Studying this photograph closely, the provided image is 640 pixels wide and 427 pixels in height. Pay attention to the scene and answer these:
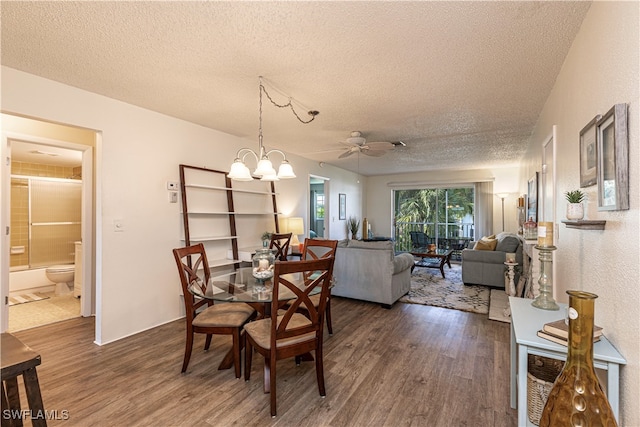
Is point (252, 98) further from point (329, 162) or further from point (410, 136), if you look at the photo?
point (329, 162)

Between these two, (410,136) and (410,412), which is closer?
(410,412)

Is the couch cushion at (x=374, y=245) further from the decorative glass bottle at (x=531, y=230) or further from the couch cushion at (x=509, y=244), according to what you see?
the couch cushion at (x=509, y=244)

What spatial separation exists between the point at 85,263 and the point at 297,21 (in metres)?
3.83

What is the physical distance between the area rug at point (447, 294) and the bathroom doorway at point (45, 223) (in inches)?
176

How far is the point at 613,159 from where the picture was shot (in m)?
1.18

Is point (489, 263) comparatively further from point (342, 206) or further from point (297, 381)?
point (297, 381)

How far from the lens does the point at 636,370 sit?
1034 millimetres

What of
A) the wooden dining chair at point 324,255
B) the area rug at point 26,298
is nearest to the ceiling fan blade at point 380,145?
the wooden dining chair at point 324,255

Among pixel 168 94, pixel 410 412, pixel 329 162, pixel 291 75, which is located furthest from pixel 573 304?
pixel 329 162

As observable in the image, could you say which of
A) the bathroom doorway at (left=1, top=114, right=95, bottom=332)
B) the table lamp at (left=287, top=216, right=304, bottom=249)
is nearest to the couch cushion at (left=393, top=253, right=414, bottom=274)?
the table lamp at (left=287, top=216, right=304, bottom=249)

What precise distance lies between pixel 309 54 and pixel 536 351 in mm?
2221

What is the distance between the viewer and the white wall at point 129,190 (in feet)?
8.46

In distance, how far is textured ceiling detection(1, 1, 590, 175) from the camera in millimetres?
1649

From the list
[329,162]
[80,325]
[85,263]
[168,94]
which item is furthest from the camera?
[329,162]
